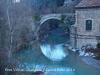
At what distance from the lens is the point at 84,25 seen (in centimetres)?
2011

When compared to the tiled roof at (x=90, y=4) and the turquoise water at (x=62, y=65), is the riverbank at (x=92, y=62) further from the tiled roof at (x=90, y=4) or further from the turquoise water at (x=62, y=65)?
the tiled roof at (x=90, y=4)

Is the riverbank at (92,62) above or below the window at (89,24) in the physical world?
below

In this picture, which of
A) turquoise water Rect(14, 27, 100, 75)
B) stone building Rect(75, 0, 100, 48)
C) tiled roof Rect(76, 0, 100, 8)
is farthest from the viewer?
stone building Rect(75, 0, 100, 48)

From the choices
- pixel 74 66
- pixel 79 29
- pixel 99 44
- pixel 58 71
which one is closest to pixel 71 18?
pixel 79 29

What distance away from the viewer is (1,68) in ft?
29.4

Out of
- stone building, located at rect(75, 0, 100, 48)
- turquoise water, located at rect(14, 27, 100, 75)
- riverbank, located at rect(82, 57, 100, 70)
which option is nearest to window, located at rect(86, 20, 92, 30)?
stone building, located at rect(75, 0, 100, 48)

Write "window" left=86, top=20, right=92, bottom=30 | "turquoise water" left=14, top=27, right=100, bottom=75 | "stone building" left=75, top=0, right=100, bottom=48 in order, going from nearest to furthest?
"turquoise water" left=14, top=27, right=100, bottom=75 → "stone building" left=75, top=0, right=100, bottom=48 → "window" left=86, top=20, right=92, bottom=30

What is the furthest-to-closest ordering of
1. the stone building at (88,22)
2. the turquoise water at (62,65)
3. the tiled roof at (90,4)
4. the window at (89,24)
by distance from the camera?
the window at (89,24), the stone building at (88,22), the tiled roof at (90,4), the turquoise water at (62,65)

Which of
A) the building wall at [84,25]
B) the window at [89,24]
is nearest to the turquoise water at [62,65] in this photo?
the building wall at [84,25]

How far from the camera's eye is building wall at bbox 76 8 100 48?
773 inches

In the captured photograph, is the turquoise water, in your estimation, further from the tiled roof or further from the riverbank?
the tiled roof

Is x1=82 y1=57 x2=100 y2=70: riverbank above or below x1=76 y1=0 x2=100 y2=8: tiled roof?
below

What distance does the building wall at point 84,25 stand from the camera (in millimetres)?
19625

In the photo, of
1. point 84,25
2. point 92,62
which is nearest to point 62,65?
point 92,62
